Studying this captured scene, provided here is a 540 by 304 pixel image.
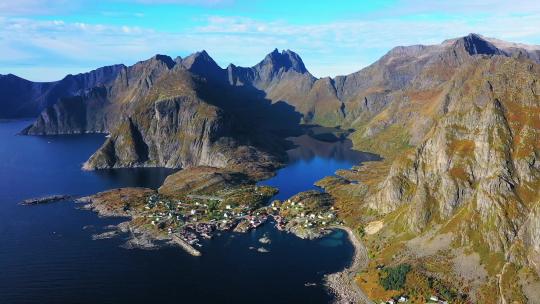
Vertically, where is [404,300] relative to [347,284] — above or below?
above

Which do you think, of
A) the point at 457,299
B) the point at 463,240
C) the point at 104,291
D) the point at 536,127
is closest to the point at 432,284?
the point at 457,299

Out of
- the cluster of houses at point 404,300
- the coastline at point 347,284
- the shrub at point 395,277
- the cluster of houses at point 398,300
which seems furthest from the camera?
the shrub at point 395,277

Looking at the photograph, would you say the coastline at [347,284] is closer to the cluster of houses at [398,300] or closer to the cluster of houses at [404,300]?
the cluster of houses at [398,300]

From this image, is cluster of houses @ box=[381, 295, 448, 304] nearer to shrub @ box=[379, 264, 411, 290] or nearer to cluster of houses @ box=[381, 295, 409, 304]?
cluster of houses @ box=[381, 295, 409, 304]

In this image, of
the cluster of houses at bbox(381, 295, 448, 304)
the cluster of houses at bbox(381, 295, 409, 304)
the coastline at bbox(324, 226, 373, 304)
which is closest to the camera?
the cluster of houses at bbox(381, 295, 448, 304)

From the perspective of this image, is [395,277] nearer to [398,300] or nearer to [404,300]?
[398,300]

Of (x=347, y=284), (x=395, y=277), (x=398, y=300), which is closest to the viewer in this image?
(x=398, y=300)

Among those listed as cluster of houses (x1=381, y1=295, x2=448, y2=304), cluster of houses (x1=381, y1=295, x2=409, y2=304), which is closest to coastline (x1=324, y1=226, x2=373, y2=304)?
cluster of houses (x1=381, y1=295, x2=409, y2=304)

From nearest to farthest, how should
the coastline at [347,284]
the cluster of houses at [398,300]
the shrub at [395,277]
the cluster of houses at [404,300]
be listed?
the cluster of houses at [404,300] → the cluster of houses at [398,300] → the coastline at [347,284] → the shrub at [395,277]

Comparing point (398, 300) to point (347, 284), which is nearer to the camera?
point (398, 300)

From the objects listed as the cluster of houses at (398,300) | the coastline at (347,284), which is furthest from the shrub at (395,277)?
the coastline at (347,284)

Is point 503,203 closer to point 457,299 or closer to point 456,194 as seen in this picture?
point 456,194

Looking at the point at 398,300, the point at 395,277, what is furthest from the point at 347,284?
the point at 398,300
